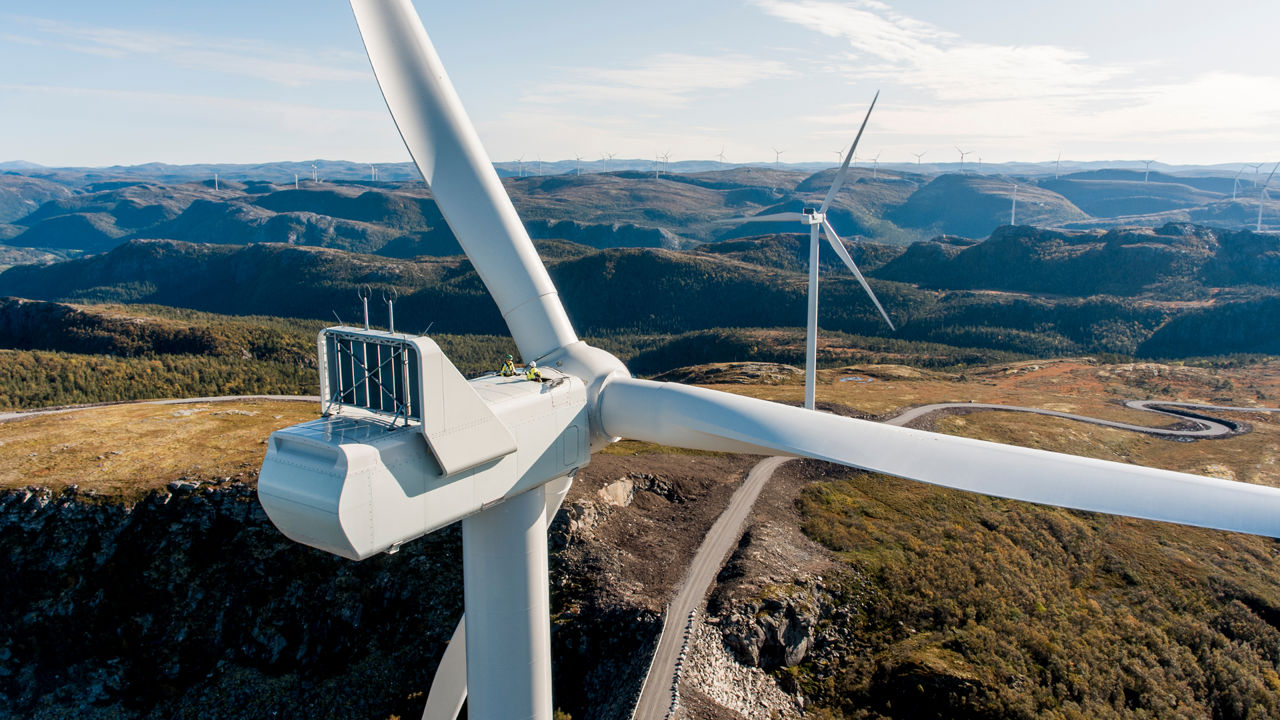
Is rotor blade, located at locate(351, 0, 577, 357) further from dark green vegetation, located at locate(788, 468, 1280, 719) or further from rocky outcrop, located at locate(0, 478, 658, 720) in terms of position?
dark green vegetation, located at locate(788, 468, 1280, 719)

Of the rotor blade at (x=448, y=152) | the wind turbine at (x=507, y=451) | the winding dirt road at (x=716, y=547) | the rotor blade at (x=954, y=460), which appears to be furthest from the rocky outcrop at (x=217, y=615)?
the rotor blade at (x=448, y=152)

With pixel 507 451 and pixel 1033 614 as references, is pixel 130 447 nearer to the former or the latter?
pixel 507 451

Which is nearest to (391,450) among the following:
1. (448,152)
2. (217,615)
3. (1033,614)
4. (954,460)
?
(448,152)

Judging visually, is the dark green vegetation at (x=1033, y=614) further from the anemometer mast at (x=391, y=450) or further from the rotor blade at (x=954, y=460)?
the anemometer mast at (x=391, y=450)

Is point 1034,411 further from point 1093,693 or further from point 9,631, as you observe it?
point 9,631

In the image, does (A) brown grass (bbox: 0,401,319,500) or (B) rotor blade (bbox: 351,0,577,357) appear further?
(A) brown grass (bbox: 0,401,319,500)

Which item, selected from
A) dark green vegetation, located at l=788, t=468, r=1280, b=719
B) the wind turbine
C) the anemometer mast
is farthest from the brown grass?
dark green vegetation, located at l=788, t=468, r=1280, b=719
